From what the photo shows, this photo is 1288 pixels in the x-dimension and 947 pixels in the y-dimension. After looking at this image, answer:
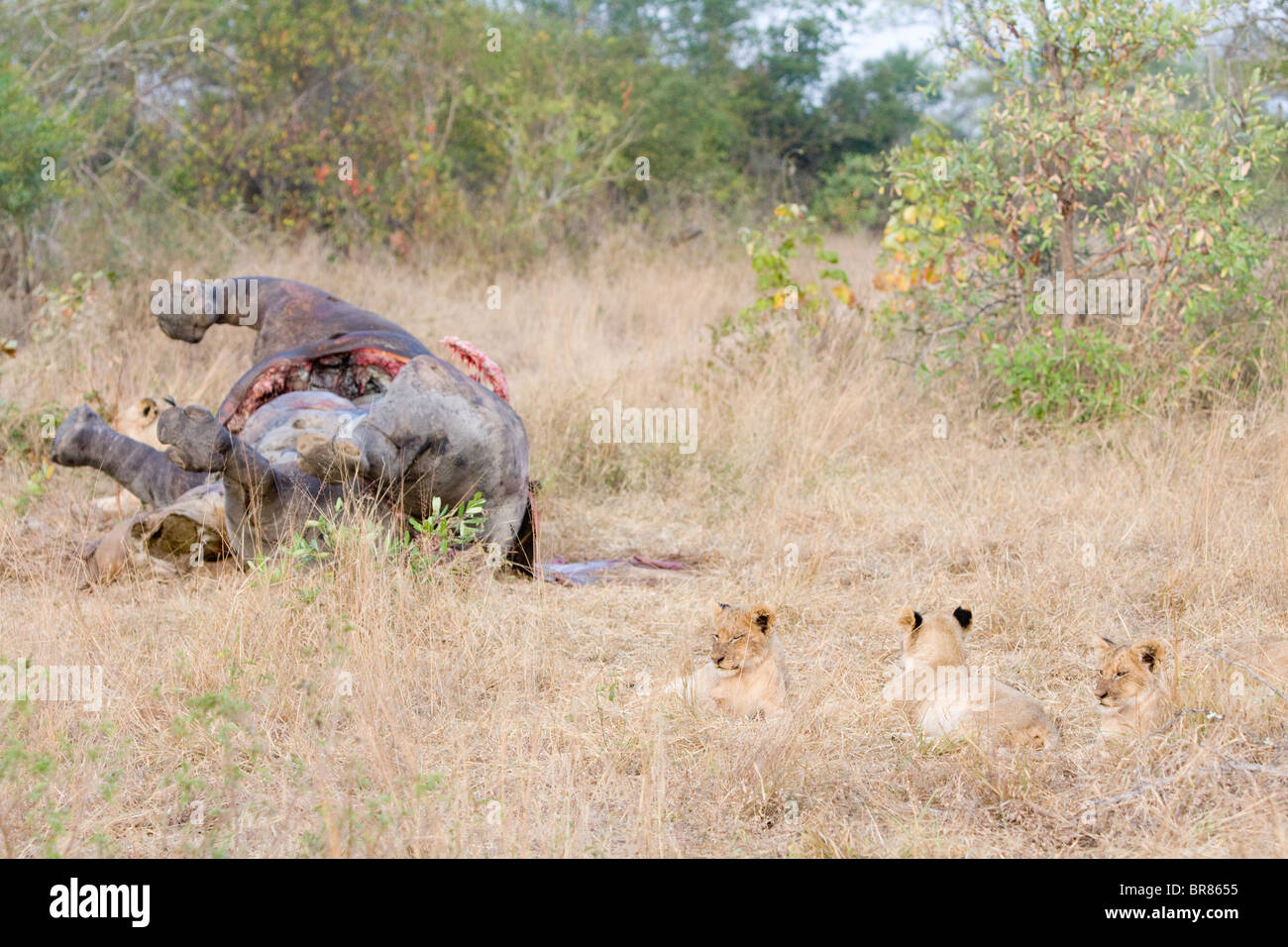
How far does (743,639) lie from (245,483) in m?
1.86

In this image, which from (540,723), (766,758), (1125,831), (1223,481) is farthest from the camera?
(1223,481)

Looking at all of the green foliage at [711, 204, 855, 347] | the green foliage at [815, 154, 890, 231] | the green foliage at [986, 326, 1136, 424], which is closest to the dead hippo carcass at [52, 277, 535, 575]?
the green foliage at [711, 204, 855, 347]

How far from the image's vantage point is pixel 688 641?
446 centimetres

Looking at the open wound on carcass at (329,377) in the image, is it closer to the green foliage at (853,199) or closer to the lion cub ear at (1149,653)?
the lion cub ear at (1149,653)

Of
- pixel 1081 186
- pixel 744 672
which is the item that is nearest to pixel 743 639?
pixel 744 672

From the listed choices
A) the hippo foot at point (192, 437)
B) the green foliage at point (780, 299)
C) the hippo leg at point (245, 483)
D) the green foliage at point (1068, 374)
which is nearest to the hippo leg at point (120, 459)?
the hippo leg at point (245, 483)

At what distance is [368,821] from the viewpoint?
287 centimetres

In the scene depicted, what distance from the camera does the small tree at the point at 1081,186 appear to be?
6.81 m

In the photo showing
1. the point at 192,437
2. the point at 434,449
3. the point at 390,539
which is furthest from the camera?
the point at 434,449

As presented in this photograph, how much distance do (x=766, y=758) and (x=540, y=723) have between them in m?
0.64

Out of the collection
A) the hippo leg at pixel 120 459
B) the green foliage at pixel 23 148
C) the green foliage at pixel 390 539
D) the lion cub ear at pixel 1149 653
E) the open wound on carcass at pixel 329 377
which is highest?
the green foliage at pixel 23 148

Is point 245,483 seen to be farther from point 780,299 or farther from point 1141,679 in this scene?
point 780,299
